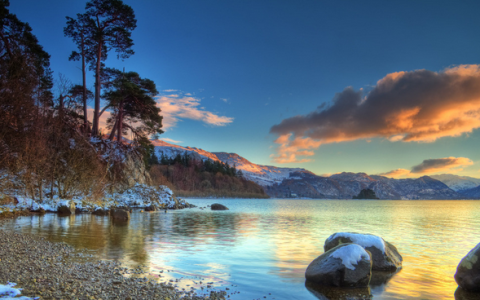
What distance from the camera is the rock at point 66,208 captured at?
2853 cm

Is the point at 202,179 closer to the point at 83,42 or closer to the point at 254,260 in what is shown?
the point at 83,42

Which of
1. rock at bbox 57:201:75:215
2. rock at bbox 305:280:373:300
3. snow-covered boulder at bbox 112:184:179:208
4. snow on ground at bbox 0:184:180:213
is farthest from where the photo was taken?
snow-covered boulder at bbox 112:184:179:208

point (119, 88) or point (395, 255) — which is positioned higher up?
point (119, 88)

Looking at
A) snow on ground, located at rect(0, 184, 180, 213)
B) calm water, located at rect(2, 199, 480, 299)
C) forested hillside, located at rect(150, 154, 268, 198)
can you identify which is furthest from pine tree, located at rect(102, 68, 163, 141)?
forested hillside, located at rect(150, 154, 268, 198)

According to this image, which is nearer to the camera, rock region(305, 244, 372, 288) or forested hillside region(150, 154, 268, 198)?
rock region(305, 244, 372, 288)

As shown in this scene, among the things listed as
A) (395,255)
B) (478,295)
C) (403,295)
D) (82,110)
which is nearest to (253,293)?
(403,295)

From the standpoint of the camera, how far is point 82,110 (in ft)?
126

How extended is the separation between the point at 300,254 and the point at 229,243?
4.19 meters

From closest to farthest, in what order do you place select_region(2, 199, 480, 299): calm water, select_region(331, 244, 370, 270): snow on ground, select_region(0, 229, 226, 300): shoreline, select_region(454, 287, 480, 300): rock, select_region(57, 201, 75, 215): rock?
1. select_region(0, 229, 226, 300): shoreline
2. select_region(454, 287, 480, 300): rock
3. select_region(2, 199, 480, 299): calm water
4. select_region(331, 244, 370, 270): snow on ground
5. select_region(57, 201, 75, 215): rock

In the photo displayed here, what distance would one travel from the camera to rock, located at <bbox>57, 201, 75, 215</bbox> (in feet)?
93.6

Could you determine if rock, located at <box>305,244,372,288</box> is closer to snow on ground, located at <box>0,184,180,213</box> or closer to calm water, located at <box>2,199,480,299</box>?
calm water, located at <box>2,199,480,299</box>

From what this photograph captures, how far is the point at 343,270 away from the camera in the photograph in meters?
8.75

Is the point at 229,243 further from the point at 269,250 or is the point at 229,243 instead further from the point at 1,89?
the point at 1,89

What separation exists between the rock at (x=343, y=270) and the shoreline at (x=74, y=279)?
297cm
